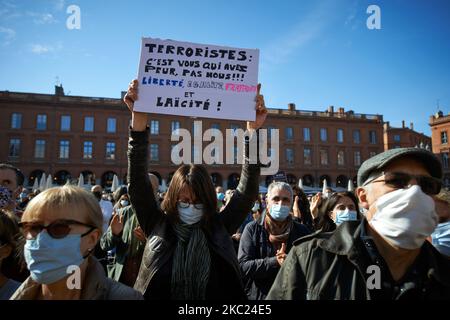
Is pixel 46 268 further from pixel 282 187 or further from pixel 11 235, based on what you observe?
pixel 282 187

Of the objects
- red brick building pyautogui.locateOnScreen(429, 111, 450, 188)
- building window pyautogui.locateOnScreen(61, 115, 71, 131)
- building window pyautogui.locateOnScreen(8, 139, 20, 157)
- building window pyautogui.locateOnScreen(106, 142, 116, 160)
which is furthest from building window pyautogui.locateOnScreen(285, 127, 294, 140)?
building window pyautogui.locateOnScreen(8, 139, 20, 157)

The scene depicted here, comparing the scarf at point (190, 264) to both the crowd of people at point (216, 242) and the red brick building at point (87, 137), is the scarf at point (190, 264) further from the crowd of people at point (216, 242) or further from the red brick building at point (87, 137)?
the red brick building at point (87, 137)

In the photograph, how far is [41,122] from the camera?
1351 inches

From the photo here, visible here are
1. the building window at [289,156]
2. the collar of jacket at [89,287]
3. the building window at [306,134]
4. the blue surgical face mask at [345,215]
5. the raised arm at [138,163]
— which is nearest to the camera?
the collar of jacket at [89,287]

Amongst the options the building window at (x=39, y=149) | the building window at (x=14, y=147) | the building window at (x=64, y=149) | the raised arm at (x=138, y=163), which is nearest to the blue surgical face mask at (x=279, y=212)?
the raised arm at (x=138, y=163)

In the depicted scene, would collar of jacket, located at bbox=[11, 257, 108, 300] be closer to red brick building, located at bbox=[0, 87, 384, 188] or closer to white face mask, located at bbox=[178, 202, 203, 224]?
white face mask, located at bbox=[178, 202, 203, 224]

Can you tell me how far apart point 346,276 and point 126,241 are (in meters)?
2.52

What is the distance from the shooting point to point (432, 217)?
4.95ft

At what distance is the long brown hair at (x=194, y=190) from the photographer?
2270mm

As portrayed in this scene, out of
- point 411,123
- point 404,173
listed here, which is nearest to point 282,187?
point 404,173

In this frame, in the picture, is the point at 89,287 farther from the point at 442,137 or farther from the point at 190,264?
the point at 442,137

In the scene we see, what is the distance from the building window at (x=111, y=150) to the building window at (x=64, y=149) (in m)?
4.34

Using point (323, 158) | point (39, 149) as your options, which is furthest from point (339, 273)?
point (323, 158)

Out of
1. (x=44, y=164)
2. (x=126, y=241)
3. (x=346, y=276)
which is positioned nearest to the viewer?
(x=346, y=276)
